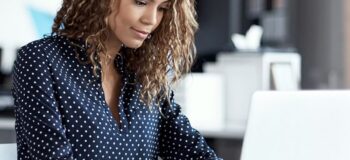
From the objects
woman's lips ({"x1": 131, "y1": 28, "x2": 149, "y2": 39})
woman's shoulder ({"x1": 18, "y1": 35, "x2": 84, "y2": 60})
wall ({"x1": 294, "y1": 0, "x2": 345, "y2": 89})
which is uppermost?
woman's lips ({"x1": 131, "y1": 28, "x2": 149, "y2": 39})

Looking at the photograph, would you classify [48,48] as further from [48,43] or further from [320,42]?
[320,42]

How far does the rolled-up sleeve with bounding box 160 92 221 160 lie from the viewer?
1214 millimetres

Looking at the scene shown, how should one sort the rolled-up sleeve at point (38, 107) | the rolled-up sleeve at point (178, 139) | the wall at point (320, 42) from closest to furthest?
the rolled-up sleeve at point (38, 107), the rolled-up sleeve at point (178, 139), the wall at point (320, 42)

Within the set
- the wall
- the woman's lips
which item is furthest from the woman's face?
the wall

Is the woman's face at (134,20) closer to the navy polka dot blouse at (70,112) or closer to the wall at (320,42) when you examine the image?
the navy polka dot blouse at (70,112)

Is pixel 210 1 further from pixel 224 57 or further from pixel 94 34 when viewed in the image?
pixel 94 34

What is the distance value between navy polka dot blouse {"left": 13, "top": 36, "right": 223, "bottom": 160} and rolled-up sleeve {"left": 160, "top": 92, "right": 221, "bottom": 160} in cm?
3

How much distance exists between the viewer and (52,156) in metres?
1.00

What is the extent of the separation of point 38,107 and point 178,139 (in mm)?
306

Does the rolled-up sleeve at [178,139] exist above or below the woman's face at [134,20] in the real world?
below

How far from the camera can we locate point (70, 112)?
1.05 metres

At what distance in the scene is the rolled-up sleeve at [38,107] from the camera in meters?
1.00

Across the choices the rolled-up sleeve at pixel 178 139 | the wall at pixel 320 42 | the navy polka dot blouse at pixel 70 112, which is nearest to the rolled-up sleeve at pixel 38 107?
the navy polka dot blouse at pixel 70 112

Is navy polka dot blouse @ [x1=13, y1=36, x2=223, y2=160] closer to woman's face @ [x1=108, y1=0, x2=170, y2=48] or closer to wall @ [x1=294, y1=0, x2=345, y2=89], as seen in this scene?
woman's face @ [x1=108, y1=0, x2=170, y2=48]
